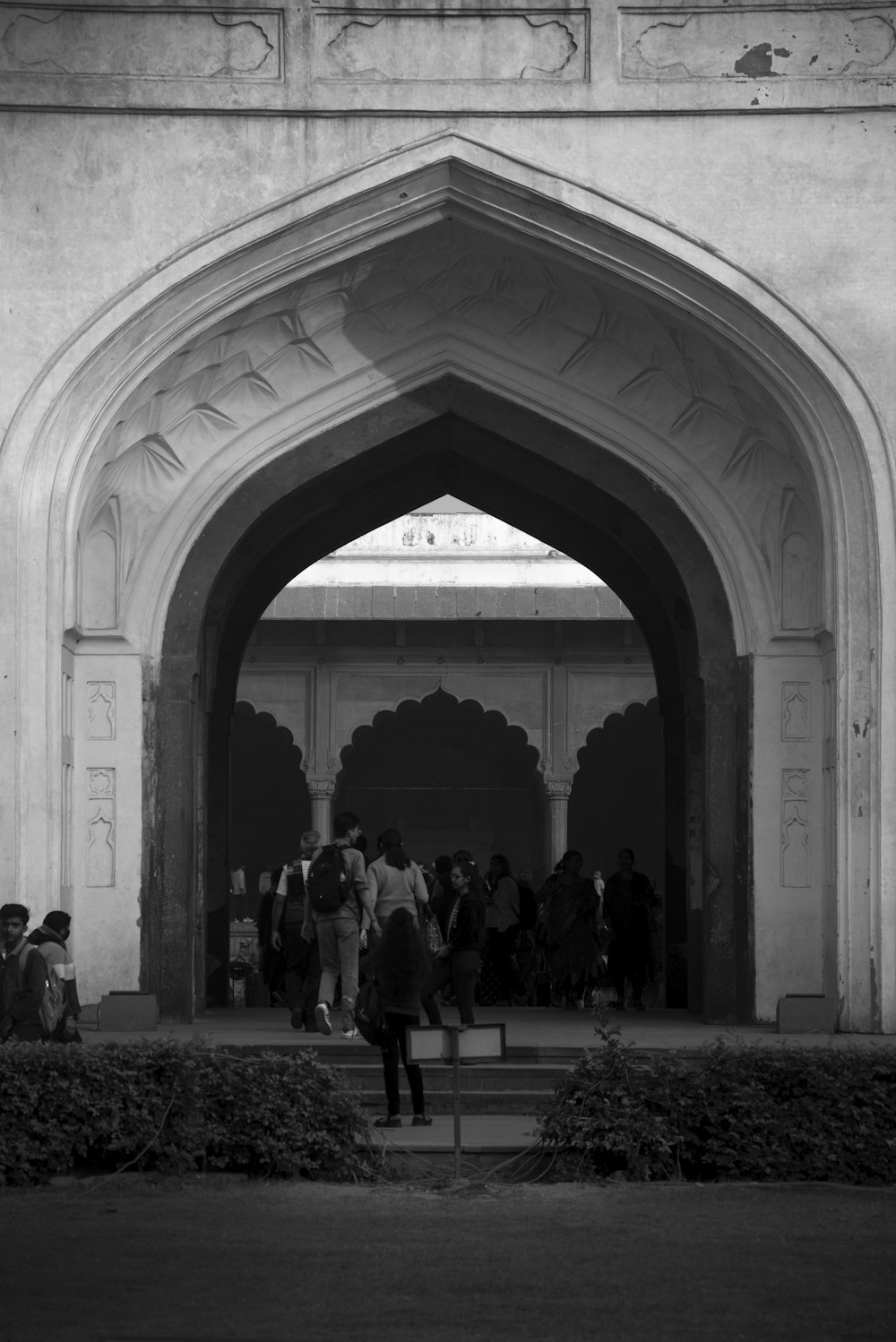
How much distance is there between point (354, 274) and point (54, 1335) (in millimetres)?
7187

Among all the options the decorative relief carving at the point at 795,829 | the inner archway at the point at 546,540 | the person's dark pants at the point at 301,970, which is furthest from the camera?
the inner archway at the point at 546,540

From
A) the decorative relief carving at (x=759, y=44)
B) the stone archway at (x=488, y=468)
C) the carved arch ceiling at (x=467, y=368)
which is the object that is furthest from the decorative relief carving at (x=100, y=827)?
the decorative relief carving at (x=759, y=44)

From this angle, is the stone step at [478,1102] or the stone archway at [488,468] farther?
the stone archway at [488,468]

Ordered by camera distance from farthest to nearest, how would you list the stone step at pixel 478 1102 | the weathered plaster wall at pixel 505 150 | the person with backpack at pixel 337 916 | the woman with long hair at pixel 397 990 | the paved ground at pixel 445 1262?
the weathered plaster wall at pixel 505 150, the person with backpack at pixel 337 916, the stone step at pixel 478 1102, the woman with long hair at pixel 397 990, the paved ground at pixel 445 1262

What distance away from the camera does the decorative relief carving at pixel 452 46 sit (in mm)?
10156

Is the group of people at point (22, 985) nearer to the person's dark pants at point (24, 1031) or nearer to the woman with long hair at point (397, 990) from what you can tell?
the person's dark pants at point (24, 1031)

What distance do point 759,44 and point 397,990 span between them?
563 centimetres

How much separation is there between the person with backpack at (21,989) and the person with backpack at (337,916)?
2.19 meters

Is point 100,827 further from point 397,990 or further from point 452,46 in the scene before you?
point 452,46

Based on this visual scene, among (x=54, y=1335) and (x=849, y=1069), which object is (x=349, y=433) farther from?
(x=54, y=1335)

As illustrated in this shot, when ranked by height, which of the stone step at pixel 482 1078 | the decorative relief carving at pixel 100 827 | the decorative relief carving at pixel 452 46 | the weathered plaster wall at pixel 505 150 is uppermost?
the decorative relief carving at pixel 452 46

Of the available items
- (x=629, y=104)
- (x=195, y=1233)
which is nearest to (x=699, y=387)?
(x=629, y=104)

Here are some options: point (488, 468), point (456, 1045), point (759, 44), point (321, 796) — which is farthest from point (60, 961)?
point (321, 796)

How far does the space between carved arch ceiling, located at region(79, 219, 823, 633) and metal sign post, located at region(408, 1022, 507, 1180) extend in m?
4.71
